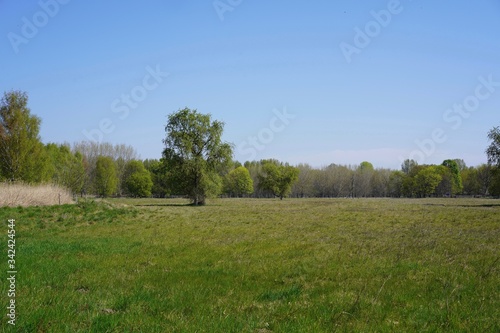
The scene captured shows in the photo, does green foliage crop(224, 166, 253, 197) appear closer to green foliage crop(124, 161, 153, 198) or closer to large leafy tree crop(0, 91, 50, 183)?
green foliage crop(124, 161, 153, 198)

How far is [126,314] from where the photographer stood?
6035mm

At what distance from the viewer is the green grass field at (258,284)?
19.2 ft

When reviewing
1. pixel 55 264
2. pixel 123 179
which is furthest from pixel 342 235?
pixel 123 179

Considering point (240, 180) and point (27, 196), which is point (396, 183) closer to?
point (240, 180)

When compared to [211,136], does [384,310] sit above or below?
below

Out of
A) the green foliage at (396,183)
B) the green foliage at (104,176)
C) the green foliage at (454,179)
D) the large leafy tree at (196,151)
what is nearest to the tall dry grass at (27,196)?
the large leafy tree at (196,151)

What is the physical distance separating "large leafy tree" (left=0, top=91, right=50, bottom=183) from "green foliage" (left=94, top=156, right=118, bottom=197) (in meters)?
51.5

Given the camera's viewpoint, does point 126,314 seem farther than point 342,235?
No

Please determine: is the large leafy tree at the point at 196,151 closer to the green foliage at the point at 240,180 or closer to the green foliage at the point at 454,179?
the green foliage at the point at 240,180

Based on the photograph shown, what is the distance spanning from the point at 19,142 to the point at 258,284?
3796 centimetres

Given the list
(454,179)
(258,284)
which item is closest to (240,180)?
(454,179)

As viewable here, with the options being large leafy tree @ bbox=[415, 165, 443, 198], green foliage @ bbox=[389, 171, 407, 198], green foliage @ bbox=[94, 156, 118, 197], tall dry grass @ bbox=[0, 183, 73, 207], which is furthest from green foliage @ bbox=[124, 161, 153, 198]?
green foliage @ bbox=[389, 171, 407, 198]

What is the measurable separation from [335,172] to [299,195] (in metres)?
18.0

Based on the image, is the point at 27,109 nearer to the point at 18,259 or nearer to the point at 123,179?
the point at 18,259
